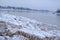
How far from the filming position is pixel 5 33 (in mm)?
7227

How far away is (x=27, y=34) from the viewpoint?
7.20 meters

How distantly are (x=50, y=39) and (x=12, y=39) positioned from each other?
2193 millimetres

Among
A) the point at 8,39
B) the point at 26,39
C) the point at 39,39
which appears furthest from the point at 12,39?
the point at 39,39

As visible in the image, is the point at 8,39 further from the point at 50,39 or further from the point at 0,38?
the point at 50,39

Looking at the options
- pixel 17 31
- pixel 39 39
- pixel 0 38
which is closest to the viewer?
pixel 0 38

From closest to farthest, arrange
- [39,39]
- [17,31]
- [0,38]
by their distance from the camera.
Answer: [0,38] < [39,39] < [17,31]

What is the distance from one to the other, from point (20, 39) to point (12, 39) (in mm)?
346

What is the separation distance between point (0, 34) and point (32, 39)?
1.53 m

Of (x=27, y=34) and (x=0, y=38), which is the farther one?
(x=27, y=34)

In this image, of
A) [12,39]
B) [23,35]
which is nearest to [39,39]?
[23,35]

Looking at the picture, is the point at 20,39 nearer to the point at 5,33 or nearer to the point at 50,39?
the point at 5,33

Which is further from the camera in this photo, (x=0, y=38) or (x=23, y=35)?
(x=23, y=35)

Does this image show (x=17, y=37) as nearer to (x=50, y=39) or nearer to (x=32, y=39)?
(x=32, y=39)

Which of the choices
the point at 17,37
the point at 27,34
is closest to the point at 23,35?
the point at 27,34
